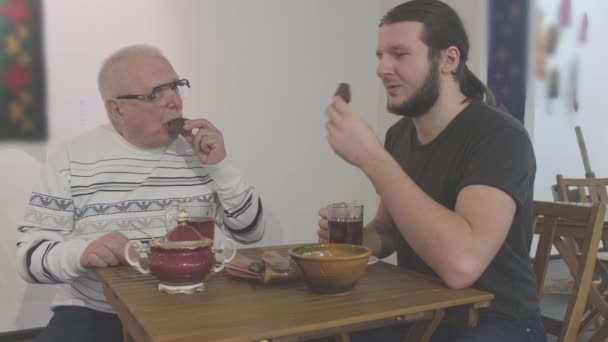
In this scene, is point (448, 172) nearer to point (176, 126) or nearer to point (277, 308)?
point (277, 308)

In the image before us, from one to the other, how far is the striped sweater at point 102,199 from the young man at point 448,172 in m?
0.43

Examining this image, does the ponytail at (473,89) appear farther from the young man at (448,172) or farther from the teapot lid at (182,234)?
the teapot lid at (182,234)

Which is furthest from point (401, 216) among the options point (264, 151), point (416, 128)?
point (264, 151)

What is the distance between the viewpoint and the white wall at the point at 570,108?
425cm

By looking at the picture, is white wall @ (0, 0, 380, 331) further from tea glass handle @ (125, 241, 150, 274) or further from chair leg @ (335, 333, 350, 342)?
chair leg @ (335, 333, 350, 342)

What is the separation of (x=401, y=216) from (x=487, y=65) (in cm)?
208

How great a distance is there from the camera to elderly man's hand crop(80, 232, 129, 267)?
4.37 ft

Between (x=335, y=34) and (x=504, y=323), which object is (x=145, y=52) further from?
(x=335, y=34)

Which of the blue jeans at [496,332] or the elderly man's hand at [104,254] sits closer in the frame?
the blue jeans at [496,332]

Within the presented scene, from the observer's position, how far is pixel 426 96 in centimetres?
143

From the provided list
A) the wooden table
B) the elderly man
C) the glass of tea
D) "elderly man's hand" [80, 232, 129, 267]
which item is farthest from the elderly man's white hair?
the glass of tea

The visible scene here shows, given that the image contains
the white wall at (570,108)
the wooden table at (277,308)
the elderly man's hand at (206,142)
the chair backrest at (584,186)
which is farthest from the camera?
the white wall at (570,108)

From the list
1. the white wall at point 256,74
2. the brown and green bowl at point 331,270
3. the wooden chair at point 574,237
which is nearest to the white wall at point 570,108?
the white wall at point 256,74

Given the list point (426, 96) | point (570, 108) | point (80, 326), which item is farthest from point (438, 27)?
point (570, 108)
